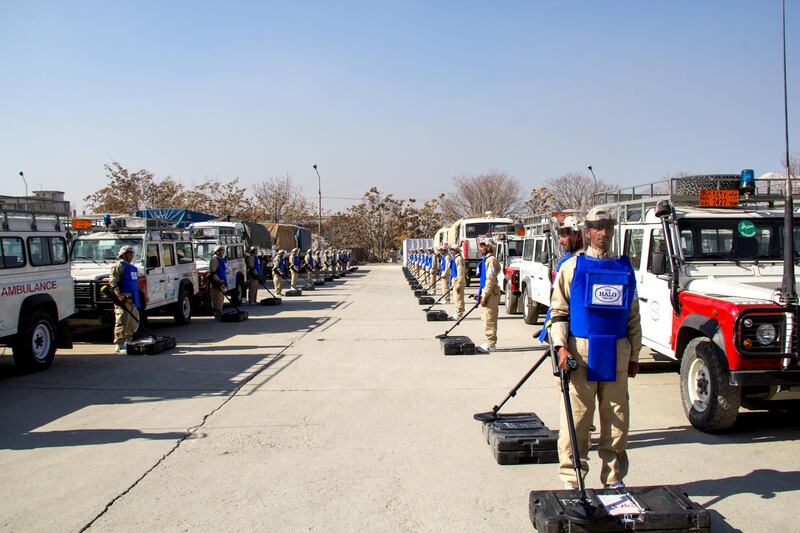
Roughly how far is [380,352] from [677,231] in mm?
5483

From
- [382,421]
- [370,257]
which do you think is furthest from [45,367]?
[370,257]

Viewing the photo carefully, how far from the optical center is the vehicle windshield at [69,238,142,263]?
541 inches

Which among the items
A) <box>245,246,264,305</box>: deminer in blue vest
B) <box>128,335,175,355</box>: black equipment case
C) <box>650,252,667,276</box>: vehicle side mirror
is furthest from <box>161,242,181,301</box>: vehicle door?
<box>650,252,667,276</box>: vehicle side mirror

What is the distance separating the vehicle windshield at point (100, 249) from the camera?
13734 millimetres

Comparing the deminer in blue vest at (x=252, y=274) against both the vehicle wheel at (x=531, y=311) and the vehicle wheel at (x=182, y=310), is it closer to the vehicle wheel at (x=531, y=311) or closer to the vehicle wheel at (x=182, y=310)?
the vehicle wheel at (x=182, y=310)

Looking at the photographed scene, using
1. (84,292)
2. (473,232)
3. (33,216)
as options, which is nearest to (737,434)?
(33,216)

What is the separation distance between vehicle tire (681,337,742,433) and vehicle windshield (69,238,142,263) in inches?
451

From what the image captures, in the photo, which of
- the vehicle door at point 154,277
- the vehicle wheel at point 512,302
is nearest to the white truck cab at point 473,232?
the vehicle wheel at point 512,302

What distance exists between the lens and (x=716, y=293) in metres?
6.17

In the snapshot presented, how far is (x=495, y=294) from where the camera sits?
35.1 feet

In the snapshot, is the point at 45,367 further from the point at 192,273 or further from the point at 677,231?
the point at 677,231

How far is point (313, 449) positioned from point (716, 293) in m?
4.16

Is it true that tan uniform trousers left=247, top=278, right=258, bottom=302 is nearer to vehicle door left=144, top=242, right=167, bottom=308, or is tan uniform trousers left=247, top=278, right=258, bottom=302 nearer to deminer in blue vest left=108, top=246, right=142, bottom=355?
vehicle door left=144, top=242, right=167, bottom=308

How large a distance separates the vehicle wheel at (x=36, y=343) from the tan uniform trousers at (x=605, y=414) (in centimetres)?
805
